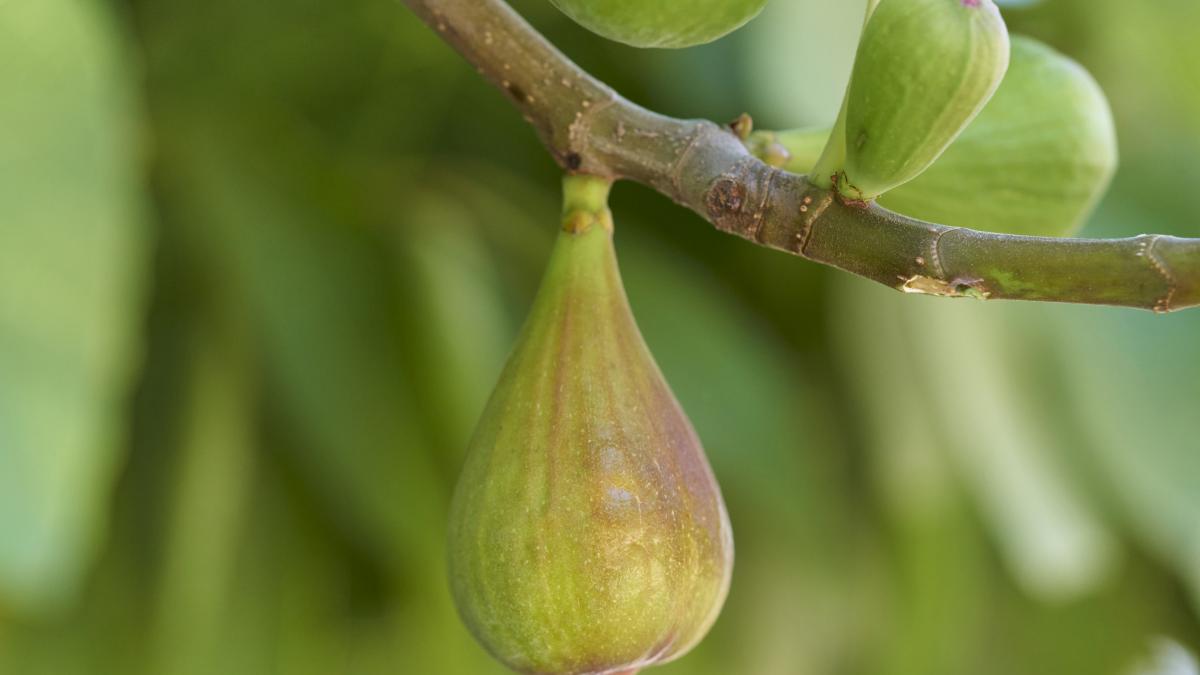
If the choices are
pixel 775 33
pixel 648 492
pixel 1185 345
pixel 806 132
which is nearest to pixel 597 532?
pixel 648 492

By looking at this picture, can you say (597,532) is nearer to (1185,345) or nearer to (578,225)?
(578,225)

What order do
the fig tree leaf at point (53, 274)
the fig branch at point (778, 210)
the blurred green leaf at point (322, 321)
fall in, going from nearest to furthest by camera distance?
the fig branch at point (778, 210) < the fig tree leaf at point (53, 274) < the blurred green leaf at point (322, 321)

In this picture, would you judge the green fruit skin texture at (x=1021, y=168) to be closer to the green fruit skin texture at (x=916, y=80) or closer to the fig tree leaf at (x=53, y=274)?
the green fruit skin texture at (x=916, y=80)

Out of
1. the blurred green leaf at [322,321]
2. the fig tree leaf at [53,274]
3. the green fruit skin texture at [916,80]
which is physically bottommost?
the green fruit skin texture at [916,80]

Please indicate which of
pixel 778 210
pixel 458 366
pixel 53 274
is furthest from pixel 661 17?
pixel 458 366

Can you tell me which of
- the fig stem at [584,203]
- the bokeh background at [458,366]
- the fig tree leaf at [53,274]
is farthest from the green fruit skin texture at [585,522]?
the bokeh background at [458,366]

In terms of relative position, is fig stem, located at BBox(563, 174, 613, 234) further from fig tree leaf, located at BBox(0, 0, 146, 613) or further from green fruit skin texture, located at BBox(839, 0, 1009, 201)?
fig tree leaf, located at BBox(0, 0, 146, 613)

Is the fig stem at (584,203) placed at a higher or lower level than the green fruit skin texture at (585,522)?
higher

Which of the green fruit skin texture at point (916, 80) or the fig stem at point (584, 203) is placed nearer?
the green fruit skin texture at point (916, 80)

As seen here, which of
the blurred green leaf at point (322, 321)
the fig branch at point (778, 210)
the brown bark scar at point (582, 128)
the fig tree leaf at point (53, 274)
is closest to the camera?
the fig branch at point (778, 210)
